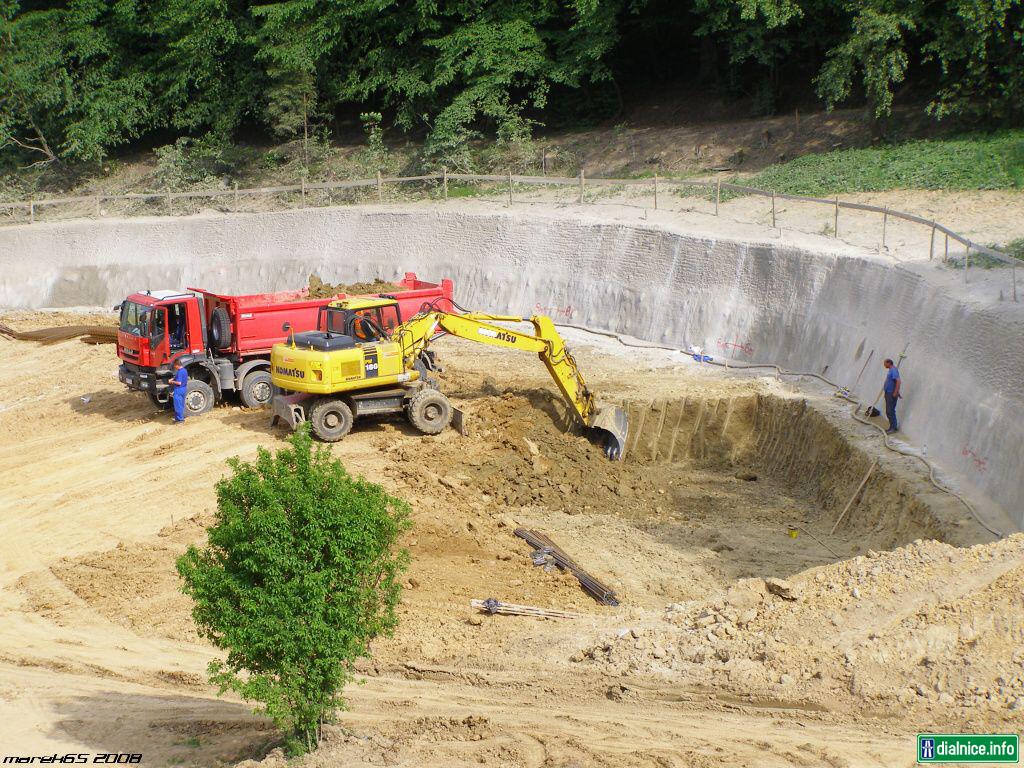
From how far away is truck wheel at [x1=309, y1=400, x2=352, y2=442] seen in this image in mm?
20562

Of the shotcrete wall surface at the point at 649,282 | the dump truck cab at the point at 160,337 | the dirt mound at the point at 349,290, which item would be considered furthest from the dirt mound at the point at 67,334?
the dump truck cab at the point at 160,337

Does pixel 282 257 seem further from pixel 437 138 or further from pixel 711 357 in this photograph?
pixel 711 357

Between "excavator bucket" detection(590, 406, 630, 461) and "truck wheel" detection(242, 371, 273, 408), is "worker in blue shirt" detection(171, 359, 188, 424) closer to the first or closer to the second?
"truck wheel" detection(242, 371, 273, 408)

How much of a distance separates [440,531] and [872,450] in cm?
718

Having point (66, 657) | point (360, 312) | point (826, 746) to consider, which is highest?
point (360, 312)

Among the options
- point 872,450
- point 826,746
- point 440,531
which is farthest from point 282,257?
point 826,746

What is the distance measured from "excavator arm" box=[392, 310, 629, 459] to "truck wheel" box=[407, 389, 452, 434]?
676 mm

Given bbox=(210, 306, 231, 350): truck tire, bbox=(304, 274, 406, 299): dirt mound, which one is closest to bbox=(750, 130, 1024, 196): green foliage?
bbox=(304, 274, 406, 299): dirt mound

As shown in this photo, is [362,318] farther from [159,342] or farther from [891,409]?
[891,409]

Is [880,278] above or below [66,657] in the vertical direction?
above

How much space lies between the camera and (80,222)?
123 ft

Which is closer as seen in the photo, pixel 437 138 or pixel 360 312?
pixel 360 312

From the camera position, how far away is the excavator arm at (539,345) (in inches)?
821

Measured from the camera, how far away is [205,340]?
22656 millimetres
